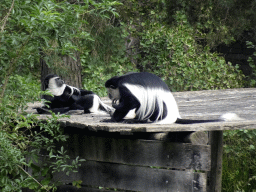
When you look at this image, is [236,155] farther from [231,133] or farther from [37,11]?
[37,11]

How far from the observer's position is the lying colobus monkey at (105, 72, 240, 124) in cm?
273

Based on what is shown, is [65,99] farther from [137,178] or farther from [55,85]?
[137,178]

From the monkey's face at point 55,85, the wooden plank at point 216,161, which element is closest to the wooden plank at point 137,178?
the wooden plank at point 216,161

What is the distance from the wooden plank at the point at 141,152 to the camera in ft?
8.59

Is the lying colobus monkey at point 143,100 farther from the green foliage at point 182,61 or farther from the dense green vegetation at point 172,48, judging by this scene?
the green foliage at point 182,61

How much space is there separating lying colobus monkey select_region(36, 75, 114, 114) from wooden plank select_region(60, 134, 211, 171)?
35cm

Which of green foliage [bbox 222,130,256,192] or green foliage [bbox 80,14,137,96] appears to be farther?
green foliage [bbox 80,14,137,96]

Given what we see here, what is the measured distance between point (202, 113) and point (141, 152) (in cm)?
85

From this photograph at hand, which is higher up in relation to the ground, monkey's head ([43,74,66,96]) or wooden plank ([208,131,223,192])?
monkey's head ([43,74,66,96])

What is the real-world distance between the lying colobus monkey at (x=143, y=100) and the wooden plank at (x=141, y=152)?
186 millimetres

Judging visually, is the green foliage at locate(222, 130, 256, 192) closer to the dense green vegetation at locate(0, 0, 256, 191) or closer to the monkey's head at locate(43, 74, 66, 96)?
the dense green vegetation at locate(0, 0, 256, 191)

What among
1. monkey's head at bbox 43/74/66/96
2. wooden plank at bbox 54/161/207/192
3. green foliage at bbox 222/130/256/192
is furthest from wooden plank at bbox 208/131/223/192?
monkey's head at bbox 43/74/66/96

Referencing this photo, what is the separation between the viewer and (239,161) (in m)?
4.99

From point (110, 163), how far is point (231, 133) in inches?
110
